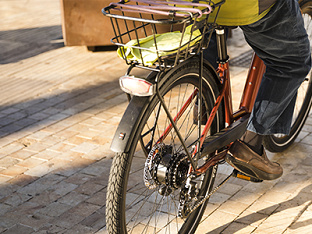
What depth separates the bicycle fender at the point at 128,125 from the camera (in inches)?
82.4

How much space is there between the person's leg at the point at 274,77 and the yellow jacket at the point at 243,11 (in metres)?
0.07

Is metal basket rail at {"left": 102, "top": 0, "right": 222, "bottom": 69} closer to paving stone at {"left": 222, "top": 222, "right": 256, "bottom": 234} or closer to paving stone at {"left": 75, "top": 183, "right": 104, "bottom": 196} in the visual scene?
paving stone at {"left": 222, "top": 222, "right": 256, "bottom": 234}

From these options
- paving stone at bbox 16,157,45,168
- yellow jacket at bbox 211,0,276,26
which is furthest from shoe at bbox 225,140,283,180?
paving stone at bbox 16,157,45,168

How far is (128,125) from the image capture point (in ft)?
6.90

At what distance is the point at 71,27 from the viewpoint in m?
5.81

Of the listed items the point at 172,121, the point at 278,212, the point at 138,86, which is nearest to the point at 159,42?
the point at 138,86

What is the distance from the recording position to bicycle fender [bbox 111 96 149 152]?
2094mm

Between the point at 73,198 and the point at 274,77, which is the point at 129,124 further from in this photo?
the point at 73,198

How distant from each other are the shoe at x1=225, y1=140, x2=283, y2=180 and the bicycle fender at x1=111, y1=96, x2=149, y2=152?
75cm

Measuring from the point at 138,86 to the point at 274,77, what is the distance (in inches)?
37.4

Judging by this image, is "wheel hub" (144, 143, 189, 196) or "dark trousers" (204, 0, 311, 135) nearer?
"wheel hub" (144, 143, 189, 196)

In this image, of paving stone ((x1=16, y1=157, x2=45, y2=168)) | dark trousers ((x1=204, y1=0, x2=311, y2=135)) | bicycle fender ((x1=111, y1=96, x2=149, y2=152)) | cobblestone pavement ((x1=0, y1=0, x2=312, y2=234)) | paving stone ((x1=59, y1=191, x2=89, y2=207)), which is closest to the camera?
bicycle fender ((x1=111, y1=96, x2=149, y2=152))

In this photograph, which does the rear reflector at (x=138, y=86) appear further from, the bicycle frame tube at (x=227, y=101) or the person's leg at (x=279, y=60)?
the person's leg at (x=279, y=60)

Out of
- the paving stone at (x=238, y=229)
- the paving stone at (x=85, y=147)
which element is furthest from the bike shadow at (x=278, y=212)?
the paving stone at (x=85, y=147)
